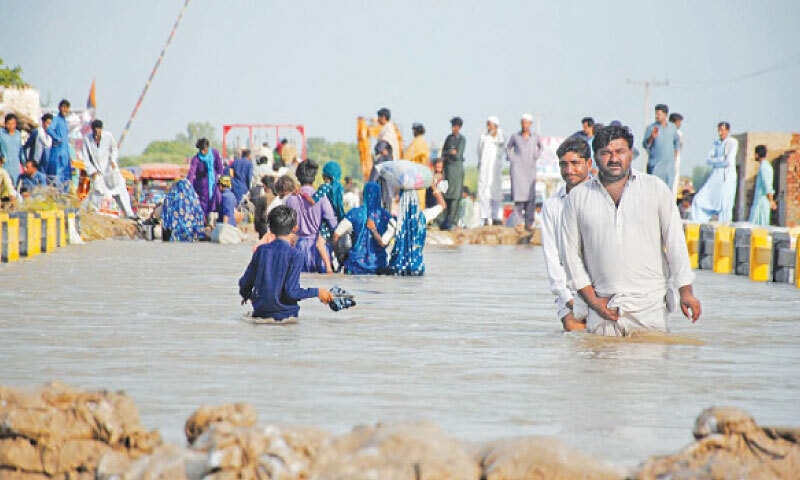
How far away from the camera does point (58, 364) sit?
309 inches

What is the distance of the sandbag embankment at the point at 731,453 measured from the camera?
15.2 feet

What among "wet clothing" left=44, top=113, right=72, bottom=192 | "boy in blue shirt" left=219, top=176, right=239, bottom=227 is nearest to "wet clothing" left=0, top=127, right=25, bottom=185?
"wet clothing" left=44, top=113, right=72, bottom=192

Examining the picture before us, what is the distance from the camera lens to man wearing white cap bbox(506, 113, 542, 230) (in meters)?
25.3

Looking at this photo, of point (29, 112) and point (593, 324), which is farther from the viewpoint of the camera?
point (29, 112)

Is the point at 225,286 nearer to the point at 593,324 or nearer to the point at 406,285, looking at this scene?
the point at 406,285

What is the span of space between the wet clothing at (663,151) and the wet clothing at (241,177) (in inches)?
382

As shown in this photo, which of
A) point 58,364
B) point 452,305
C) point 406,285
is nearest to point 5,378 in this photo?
point 58,364

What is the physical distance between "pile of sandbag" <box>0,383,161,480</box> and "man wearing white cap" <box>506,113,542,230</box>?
20372 mm

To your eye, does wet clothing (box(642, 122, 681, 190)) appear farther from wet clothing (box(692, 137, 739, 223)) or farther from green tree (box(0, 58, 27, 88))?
green tree (box(0, 58, 27, 88))

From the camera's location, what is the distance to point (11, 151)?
2319 cm

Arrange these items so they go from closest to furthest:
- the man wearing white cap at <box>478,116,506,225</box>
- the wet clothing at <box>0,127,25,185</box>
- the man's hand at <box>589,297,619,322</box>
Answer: the man's hand at <box>589,297,619,322</box>, the wet clothing at <box>0,127,25,185</box>, the man wearing white cap at <box>478,116,506,225</box>

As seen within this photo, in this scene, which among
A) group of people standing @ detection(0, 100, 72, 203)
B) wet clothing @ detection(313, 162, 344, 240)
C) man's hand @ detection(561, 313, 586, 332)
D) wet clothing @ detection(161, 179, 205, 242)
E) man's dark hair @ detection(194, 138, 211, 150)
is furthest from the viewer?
man's dark hair @ detection(194, 138, 211, 150)

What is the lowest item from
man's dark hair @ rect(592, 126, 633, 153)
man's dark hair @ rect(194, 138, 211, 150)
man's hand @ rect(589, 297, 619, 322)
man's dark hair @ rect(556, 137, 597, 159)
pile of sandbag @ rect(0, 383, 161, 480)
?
pile of sandbag @ rect(0, 383, 161, 480)

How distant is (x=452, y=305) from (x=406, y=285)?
2478 millimetres
